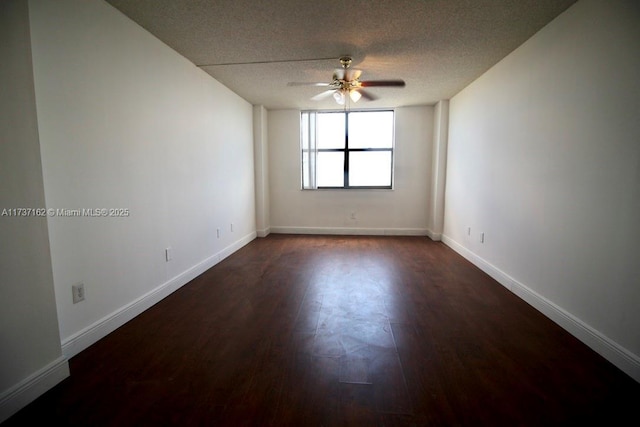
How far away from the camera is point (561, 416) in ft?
4.22

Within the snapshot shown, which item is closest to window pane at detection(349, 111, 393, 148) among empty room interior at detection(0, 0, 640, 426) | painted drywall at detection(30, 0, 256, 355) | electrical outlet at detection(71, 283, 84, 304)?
empty room interior at detection(0, 0, 640, 426)

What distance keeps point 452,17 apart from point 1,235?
314 centimetres

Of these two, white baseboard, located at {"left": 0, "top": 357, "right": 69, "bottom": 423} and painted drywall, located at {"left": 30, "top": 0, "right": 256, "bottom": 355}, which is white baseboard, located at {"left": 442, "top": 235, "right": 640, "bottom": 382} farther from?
painted drywall, located at {"left": 30, "top": 0, "right": 256, "bottom": 355}

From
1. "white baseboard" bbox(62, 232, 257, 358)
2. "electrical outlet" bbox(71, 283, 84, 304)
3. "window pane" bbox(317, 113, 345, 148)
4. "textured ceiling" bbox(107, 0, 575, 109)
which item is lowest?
"white baseboard" bbox(62, 232, 257, 358)

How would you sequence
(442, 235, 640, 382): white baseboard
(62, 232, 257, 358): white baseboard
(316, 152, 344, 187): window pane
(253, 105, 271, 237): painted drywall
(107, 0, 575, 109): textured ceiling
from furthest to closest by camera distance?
(316, 152, 344, 187): window pane
(253, 105, 271, 237): painted drywall
(107, 0, 575, 109): textured ceiling
(62, 232, 257, 358): white baseboard
(442, 235, 640, 382): white baseboard

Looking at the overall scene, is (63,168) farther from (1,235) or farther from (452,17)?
(452,17)

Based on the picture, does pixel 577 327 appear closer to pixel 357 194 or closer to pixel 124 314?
pixel 124 314

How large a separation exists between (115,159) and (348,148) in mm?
3921

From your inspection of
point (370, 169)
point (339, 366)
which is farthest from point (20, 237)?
point (370, 169)

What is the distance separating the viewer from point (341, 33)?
241 centimetres

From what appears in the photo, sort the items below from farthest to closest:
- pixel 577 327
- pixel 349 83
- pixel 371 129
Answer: pixel 371 129 < pixel 349 83 < pixel 577 327

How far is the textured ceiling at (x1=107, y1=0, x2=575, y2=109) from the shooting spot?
204cm

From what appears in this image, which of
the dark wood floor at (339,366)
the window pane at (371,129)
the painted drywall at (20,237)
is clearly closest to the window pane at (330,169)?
the window pane at (371,129)

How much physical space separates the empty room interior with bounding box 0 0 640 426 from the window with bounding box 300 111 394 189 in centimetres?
161
